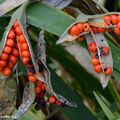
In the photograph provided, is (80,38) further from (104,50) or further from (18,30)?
(18,30)

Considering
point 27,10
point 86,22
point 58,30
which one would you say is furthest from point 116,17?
point 27,10

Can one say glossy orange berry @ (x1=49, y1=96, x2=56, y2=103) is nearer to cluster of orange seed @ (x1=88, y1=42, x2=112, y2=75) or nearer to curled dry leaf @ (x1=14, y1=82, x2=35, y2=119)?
curled dry leaf @ (x1=14, y1=82, x2=35, y2=119)

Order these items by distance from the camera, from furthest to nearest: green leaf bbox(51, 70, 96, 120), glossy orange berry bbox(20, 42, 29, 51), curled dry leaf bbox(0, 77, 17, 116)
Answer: green leaf bbox(51, 70, 96, 120) → curled dry leaf bbox(0, 77, 17, 116) → glossy orange berry bbox(20, 42, 29, 51)

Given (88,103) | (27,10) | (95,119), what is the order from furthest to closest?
(88,103), (95,119), (27,10)

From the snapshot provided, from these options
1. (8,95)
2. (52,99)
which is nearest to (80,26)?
(52,99)

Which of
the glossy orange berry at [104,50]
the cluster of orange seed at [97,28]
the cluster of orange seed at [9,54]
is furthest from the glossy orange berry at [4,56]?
the glossy orange berry at [104,50]

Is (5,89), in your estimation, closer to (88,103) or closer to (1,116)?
(1,116)

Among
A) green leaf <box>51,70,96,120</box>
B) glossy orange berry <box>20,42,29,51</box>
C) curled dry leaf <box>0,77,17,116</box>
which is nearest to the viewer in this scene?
glossy orange berry <box>20,42,29,51</box>

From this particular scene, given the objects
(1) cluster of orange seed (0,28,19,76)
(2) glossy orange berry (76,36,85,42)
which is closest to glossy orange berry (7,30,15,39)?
(1) cluster of orange seed (0,28,19,76)

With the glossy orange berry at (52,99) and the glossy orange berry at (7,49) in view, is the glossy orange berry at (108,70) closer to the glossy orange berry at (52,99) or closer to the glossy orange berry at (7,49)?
the glossy orange berry at (52,99)
